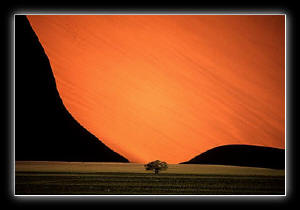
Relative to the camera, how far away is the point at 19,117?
8234 mm

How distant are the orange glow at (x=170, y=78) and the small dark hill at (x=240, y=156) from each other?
4.6 inches

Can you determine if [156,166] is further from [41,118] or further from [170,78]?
[41,118]

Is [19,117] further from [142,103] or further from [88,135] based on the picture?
[142,103]

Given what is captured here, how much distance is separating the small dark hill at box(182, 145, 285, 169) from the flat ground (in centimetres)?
9

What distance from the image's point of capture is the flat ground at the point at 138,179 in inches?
319

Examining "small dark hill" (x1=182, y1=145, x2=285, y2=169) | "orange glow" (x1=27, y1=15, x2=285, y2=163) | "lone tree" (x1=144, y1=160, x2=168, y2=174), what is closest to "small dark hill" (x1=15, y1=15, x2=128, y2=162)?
"orange glow" (x1=27, y1=15, x2=285, y2=163)

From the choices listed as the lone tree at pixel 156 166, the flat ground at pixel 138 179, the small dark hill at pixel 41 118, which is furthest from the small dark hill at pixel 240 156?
the small dark hill at pixel 41 118

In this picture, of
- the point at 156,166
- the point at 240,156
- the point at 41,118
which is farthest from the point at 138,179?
the point at 41,118

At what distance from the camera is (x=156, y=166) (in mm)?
8211

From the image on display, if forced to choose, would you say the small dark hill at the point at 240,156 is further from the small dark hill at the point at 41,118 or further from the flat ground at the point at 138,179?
the small dark hill at the point at 41,118

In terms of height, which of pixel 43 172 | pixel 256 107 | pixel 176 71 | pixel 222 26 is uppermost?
pixel 222 26

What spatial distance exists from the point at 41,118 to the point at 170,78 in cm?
237
